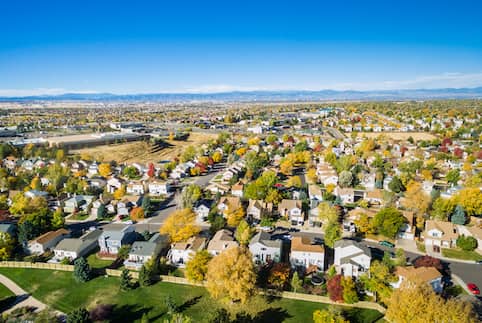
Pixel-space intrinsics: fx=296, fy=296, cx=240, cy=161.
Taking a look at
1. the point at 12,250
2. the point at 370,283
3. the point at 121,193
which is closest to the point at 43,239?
the point at 12,250

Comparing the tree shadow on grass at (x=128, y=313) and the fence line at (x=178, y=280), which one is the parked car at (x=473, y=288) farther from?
the tree shadow on grass at (x=128, y=313)

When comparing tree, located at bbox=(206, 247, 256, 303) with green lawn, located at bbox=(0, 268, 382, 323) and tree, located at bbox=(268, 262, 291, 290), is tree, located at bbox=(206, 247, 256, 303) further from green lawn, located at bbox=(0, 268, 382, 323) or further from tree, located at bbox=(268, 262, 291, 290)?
tree, located at bbox=(268, 262, 291, 290)

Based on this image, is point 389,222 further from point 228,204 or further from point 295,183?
point 228,204

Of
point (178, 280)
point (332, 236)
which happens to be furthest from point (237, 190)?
point (178, 280)

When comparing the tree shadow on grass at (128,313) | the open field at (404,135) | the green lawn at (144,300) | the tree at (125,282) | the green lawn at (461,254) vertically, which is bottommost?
the tree shadow on grass at (128,313)

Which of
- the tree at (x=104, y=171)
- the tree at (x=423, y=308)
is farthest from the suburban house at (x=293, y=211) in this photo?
the tree at (x=104, y=171)
